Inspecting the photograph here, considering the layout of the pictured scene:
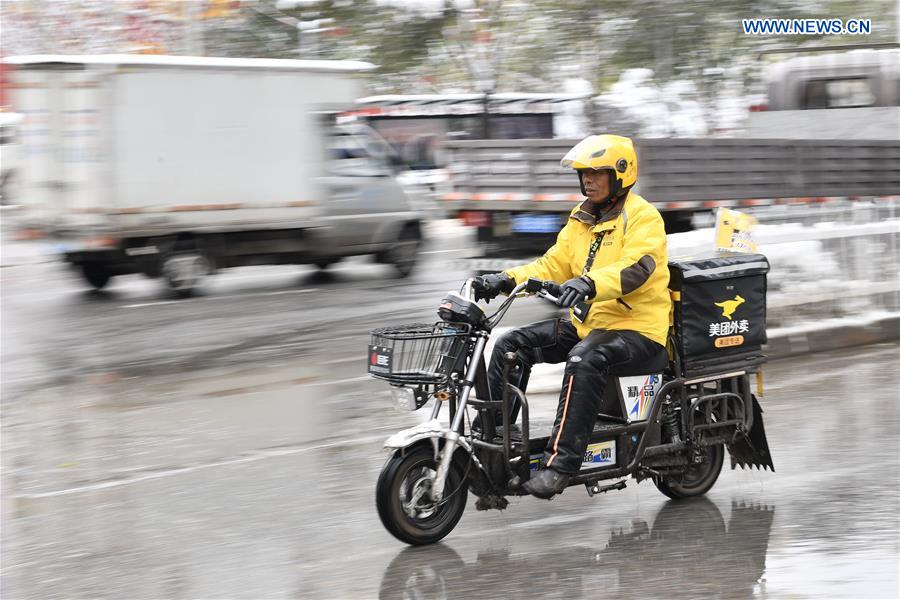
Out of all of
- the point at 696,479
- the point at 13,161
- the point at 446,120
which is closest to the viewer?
the point at 696,479

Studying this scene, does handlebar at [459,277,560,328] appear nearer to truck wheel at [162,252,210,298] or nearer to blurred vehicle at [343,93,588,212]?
truck wheel at [162,252,210,298]

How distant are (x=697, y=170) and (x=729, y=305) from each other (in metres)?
7.41

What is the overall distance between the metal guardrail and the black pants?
7.01 metres

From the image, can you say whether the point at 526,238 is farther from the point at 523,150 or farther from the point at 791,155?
the point at 791,155

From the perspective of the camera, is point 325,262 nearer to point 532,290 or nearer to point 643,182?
point 643,182

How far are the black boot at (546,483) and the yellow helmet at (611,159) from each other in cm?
133

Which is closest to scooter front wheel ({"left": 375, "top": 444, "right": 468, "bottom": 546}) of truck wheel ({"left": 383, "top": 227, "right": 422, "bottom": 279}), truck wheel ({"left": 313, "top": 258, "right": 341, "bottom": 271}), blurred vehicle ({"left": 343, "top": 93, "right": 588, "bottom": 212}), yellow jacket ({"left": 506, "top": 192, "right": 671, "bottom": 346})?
yellow jacket ({"left": 506, "top": 192, "right": 671, "bottom": 346})

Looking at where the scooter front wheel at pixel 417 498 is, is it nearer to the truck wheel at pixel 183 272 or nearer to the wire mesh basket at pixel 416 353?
the wire mesh basket at pixel 416 353

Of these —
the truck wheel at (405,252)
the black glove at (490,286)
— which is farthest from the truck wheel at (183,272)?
the black glove at (490,286)

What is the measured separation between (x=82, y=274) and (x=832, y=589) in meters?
13.1

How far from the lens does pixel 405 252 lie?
57.5ft

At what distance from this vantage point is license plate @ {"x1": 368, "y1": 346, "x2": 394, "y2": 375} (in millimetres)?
5344

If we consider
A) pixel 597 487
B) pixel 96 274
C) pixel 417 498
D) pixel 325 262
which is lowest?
pixel 325 262

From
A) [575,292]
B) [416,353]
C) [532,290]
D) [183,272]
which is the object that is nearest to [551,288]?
[532,290]
